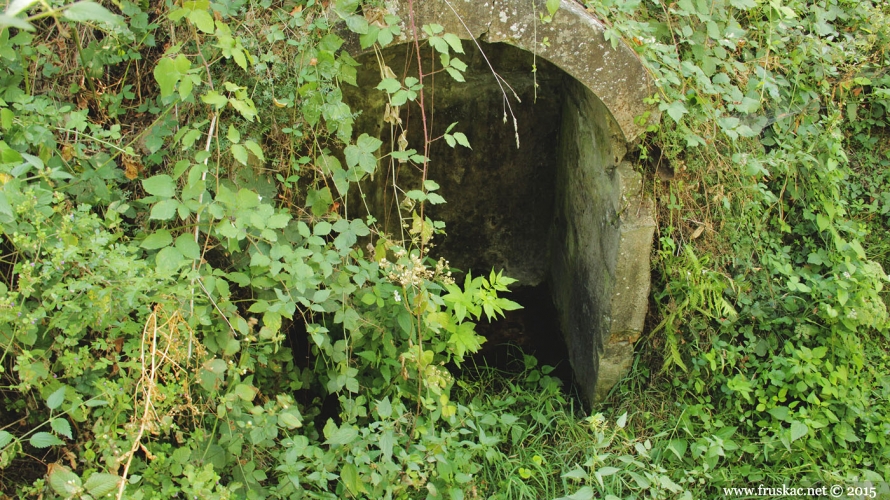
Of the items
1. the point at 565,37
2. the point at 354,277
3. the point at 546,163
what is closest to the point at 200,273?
the point at 354,277

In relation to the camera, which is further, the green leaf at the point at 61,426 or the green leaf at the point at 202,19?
the green leaf at the point at 202,19

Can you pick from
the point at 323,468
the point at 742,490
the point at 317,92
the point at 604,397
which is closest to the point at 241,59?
the point at 317,92

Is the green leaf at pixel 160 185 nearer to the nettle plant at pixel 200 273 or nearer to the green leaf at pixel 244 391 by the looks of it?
the nettle plant at pixel 200 273

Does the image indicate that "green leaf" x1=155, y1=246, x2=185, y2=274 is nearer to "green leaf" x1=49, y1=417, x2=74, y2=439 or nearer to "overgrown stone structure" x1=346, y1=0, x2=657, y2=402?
"green leaf" x1=49, y1=417, x2=74, y2=439

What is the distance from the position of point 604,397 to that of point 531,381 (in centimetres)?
56

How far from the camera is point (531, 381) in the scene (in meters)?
4.20

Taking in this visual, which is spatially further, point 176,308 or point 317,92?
point 317,92

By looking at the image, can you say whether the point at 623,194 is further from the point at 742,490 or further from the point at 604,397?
the point at 742,490

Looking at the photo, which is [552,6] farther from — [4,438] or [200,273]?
[4,438]

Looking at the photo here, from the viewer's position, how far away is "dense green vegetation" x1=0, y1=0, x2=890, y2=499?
2.38 metres

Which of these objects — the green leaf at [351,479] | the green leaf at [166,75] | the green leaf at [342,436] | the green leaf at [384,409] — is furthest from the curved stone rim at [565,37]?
the green leaf at [351,479]

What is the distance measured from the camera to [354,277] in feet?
9.28

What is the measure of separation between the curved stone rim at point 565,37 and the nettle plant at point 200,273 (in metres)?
→ 0.19

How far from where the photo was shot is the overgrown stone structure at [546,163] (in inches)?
118
